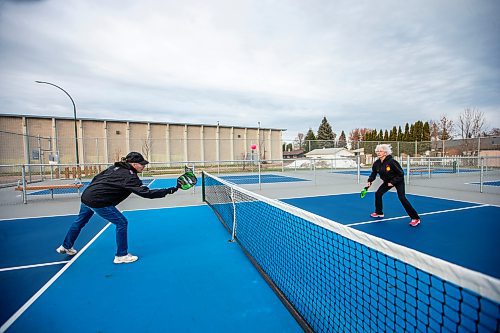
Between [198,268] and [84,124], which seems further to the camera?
[84,124]

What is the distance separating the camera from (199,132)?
106 ft

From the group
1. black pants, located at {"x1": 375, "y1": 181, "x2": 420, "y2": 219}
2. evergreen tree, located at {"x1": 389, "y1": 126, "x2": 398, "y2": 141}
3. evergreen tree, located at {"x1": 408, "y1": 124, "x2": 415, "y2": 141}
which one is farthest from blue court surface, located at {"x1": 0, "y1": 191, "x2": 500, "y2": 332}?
evergreen tree, located at {"x1": 389, "y1": 126, "x2": 398, "y2": 141}

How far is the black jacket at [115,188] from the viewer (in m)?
3.83

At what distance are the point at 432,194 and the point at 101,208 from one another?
430 inches

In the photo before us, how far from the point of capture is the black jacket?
12.6 feet

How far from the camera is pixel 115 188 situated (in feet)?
12.8

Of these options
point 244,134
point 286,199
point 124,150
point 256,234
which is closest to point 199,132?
point 244,134

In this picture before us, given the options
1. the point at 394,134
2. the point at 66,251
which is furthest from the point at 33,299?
the point at 394,134

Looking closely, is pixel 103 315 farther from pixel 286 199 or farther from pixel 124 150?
pixel 124 150

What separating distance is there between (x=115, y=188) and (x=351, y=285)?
3494mm

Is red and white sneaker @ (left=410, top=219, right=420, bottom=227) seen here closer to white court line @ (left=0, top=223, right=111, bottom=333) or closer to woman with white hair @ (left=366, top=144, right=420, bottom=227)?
woman with white hair @ (left=366, top=144, right=420, bottom=227)

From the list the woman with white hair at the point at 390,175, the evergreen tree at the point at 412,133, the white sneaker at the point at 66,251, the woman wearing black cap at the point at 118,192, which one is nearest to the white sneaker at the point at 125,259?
the woman wearing black cap at the point at 118,192

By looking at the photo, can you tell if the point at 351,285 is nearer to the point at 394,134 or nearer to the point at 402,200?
the point at 402,200

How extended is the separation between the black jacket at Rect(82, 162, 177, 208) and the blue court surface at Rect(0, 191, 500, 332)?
0.99m
